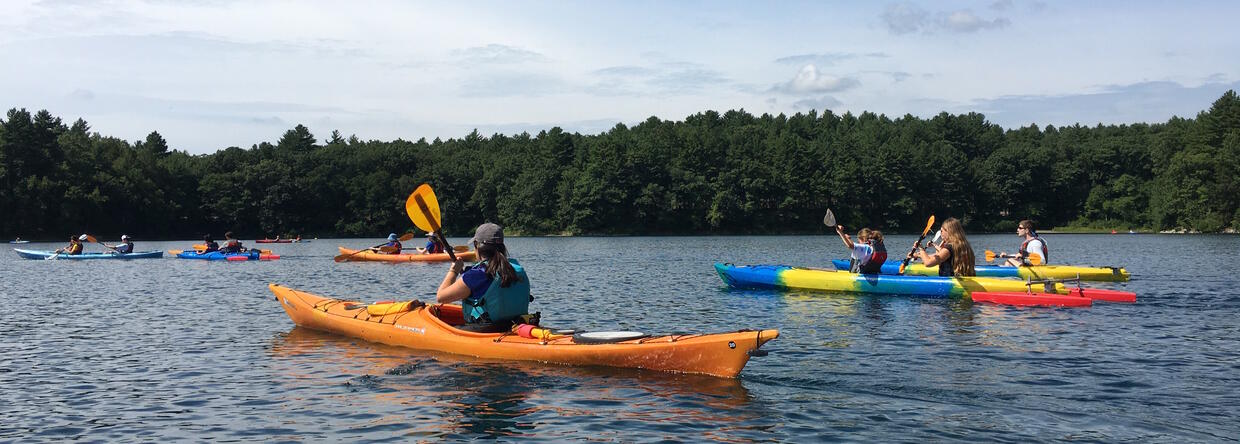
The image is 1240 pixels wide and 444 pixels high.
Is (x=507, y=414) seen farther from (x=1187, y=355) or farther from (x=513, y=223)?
(x=513, y=223)

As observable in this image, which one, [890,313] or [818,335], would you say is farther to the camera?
[890,313]

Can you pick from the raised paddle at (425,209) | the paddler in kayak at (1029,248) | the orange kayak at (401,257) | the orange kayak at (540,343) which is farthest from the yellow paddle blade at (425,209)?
the orange kayak at (401,257)

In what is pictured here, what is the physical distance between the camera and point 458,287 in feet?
33.7

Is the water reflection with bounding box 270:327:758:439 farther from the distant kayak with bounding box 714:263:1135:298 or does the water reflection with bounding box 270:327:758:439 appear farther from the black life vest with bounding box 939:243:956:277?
the black life vest with bounding box 939:243:956:277

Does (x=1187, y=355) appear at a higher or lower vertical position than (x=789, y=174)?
lower

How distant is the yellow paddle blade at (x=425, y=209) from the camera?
37.7 ft

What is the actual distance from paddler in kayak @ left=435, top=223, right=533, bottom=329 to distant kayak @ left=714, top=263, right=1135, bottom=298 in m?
9.57

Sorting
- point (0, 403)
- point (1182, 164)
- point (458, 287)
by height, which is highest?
point (1182, 164)

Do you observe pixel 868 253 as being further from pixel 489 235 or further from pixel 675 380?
pixel 489 235

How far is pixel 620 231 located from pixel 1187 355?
71502 mm

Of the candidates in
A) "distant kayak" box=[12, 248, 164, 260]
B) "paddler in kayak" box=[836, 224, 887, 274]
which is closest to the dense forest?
"distant kayak" box=[12, 248, 164, 260]

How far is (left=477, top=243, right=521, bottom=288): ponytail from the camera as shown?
10061 millimetres

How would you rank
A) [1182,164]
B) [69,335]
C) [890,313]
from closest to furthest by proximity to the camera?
1. [69,335]
2. [890,313]
3. [1182,164]

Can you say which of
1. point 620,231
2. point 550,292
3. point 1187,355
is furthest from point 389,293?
point 620,231
